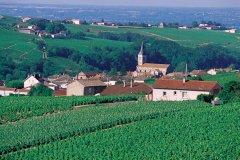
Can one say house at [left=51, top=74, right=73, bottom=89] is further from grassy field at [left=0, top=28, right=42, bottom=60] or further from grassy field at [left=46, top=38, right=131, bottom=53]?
grassy field at [left=46, top=38, right=131, bottom=53]

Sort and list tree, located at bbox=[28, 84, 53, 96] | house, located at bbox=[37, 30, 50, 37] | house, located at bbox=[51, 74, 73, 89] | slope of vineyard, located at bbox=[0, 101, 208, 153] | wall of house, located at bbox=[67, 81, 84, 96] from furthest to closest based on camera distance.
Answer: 1. house, located at bbox=[37, 30, 50, 37]
2. house, located at bbox=[51, 74, 73, 89]
3. tree, located at bbox=[28, 84, 53, 96]
4. wall of house, located at bbox=[67, 81, 84, 96]
5. slope of vineyard, located at bbox=[0, 101, 208, 153]

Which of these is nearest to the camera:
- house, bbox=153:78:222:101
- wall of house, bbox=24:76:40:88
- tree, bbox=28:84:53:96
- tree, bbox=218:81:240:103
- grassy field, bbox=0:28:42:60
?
tree, bbox=218:81:240:103

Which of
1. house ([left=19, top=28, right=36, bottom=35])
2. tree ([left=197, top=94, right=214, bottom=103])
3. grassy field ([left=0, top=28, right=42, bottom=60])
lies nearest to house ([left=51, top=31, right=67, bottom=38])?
house ([left=19, top=28, right=36, bottom=35])

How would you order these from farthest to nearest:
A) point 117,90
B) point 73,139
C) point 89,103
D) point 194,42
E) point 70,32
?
1. point 194,42
2. point 70,32
3. point 117,90
4. point 89,103
5. point 73,139

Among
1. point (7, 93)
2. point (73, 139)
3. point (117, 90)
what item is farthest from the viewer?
point (7, 93)

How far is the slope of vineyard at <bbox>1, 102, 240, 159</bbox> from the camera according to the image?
2762 centimetres

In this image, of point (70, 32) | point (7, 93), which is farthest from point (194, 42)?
point (7, 93)

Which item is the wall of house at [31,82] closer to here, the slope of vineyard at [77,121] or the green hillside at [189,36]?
the slope of vineyard at [77,121]

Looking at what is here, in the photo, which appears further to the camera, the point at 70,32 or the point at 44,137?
the point at 70,32

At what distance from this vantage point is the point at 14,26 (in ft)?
439

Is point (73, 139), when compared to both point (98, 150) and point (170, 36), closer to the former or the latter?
point (98, 150)

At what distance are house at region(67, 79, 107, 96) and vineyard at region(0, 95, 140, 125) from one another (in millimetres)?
12336

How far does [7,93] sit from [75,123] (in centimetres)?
3322

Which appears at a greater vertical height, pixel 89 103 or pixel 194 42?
pixel 89 103
